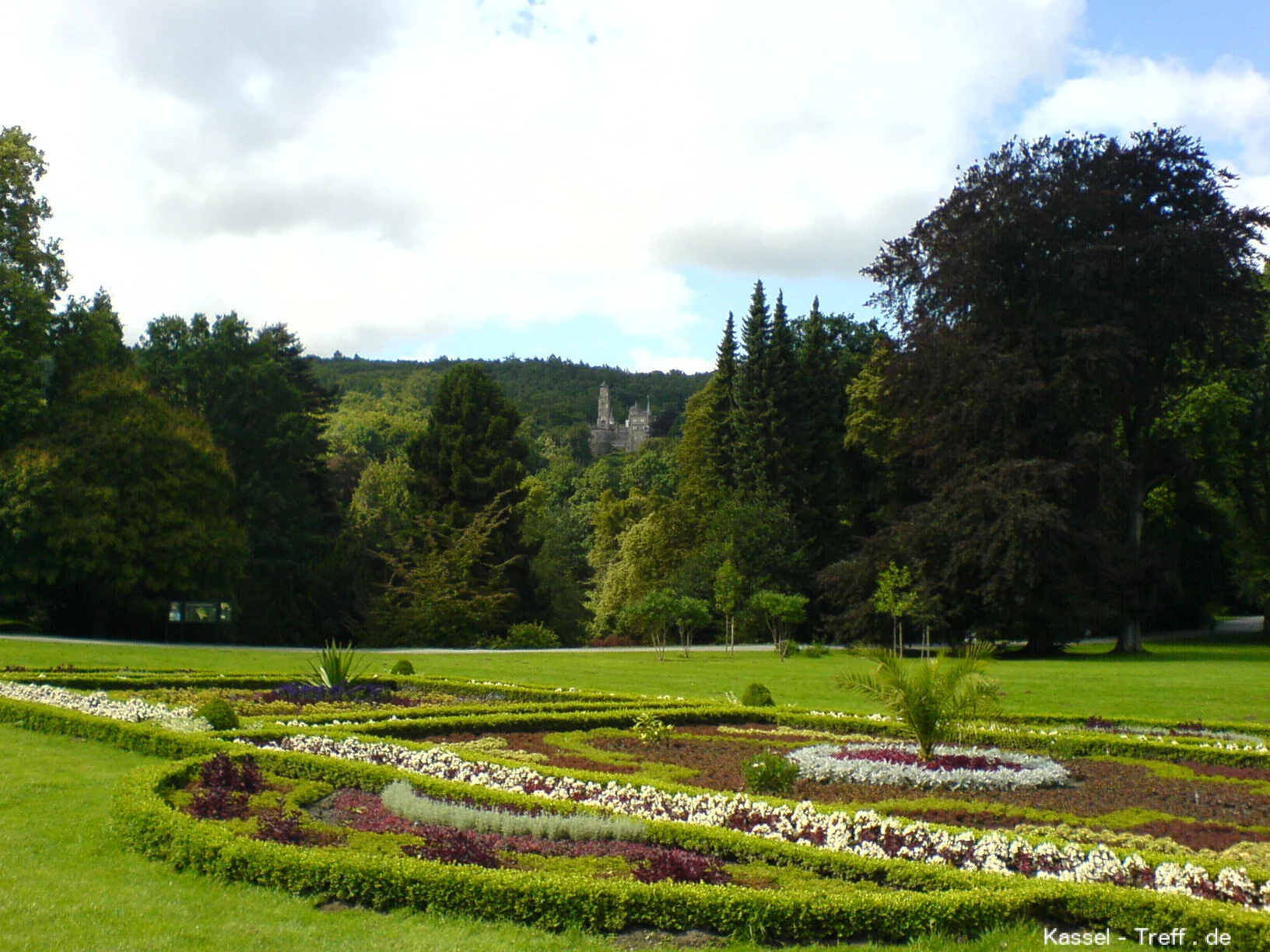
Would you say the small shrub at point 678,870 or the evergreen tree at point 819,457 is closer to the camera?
the small shrub at point 678,870

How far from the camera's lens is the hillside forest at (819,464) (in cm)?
2942

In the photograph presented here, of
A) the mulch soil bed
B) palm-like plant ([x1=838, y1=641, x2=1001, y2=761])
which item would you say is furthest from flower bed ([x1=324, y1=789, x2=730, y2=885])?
palm-like plant ([x1=838, y1=641, x2=1001, y2=761])

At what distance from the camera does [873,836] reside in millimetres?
7215

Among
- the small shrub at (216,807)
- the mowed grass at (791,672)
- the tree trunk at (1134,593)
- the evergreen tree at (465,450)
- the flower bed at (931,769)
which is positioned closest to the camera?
the small shrub at (216,807)

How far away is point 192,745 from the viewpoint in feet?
34.5

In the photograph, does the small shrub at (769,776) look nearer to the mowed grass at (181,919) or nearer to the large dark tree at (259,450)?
the mowed grass at (181,919)

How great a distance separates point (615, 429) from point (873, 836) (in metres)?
101

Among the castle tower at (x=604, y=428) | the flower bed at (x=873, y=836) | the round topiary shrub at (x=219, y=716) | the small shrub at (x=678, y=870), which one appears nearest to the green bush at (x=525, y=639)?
the round topiary shrub at (x=219, y=716)

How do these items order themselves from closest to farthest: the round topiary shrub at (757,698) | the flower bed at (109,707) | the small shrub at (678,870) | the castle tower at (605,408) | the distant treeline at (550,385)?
the small shrub at (678,870)
the flower bed at (109,707)
the round topiary shrub at (757,698)
the distant treeline at (550,385)
the castle tower at (605,408)

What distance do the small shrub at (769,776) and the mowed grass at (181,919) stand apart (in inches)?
148

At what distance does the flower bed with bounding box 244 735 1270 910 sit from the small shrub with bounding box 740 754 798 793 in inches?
31.5

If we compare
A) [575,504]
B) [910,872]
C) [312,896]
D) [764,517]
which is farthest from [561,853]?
[575,504]

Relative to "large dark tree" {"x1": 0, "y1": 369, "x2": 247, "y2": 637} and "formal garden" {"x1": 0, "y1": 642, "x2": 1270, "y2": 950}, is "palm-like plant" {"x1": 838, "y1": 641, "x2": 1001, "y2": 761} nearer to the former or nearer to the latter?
"formal garden" {"x1": 0, "y1": 642, "x2": 1270, "y2": 950}

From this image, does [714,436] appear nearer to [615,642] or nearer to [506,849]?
[615,642]
